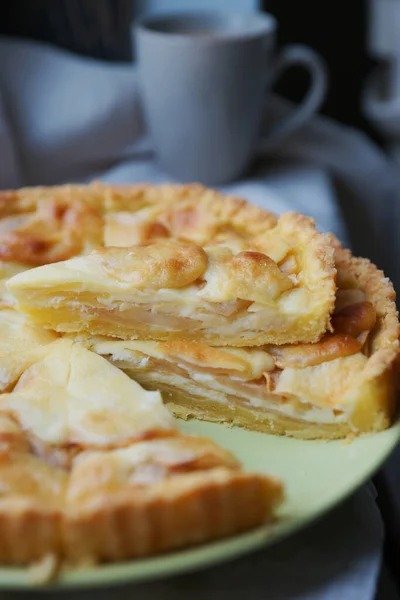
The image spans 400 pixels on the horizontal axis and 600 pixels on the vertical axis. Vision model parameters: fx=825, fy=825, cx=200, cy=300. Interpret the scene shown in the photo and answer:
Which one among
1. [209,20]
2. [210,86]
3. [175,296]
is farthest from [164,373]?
[209,20]

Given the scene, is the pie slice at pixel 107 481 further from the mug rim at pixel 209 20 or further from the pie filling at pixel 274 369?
the mug rim at pixel 209 20

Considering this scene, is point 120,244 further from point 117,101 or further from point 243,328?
point 117,101

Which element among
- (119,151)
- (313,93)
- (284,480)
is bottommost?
(119,151)

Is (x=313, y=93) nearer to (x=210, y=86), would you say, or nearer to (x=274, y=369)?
(x=210, y=86)

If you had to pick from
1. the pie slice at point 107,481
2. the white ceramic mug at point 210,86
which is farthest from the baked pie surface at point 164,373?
the white ceramic mug at point 210,86

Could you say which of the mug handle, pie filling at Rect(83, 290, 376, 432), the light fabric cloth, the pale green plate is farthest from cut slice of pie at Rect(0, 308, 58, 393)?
the mug handle

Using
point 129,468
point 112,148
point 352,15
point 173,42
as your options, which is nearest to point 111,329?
point 129,468
